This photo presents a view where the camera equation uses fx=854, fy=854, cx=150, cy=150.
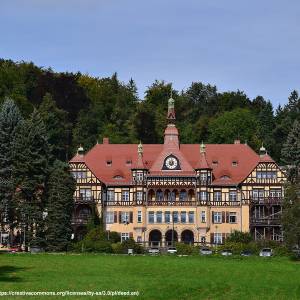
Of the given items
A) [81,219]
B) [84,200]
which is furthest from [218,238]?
[84,200]

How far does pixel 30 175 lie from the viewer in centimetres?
8694

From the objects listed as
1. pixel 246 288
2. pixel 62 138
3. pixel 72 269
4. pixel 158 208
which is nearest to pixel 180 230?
pixel 158 208

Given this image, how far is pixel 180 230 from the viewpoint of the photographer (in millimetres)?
96250

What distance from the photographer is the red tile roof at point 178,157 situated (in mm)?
97312

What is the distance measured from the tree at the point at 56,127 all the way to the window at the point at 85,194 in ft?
53.7

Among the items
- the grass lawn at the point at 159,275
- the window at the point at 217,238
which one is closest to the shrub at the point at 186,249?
the grass lawn at the point at 159,275

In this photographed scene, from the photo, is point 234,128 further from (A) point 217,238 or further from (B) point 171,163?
(A) point 217,238

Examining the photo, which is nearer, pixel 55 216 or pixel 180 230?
pixel 55 216

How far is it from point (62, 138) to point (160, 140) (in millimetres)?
14890

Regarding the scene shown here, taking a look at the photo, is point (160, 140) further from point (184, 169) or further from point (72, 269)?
point (72, 269)

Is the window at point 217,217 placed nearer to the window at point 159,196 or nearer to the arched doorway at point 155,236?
the window at point 159,196

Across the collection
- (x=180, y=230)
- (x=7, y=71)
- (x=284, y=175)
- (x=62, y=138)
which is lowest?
(x=180, y=230)

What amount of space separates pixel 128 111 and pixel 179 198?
1495 inches

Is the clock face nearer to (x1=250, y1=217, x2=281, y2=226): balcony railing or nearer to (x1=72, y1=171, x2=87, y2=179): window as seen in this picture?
(x1=72, y1=171, x2=87, y2=179): window
